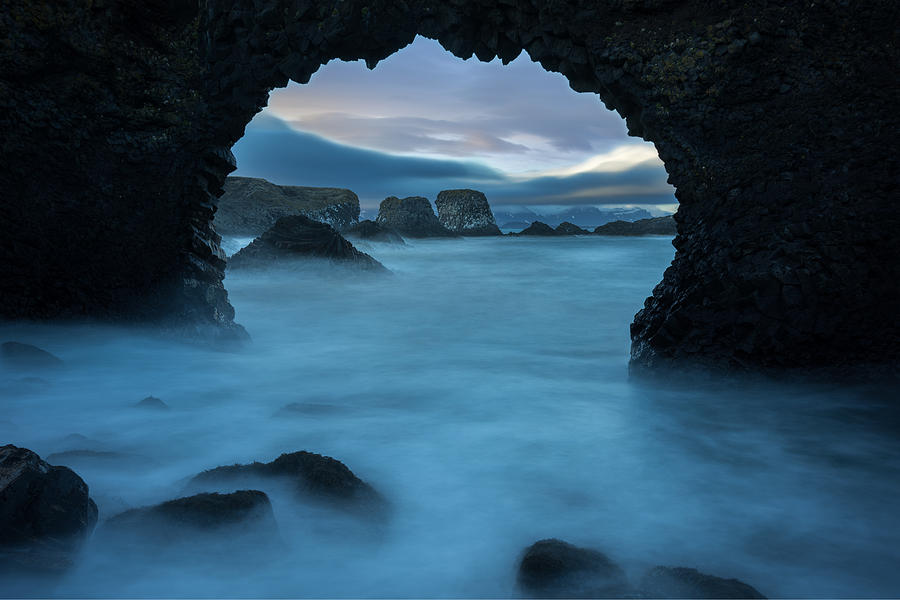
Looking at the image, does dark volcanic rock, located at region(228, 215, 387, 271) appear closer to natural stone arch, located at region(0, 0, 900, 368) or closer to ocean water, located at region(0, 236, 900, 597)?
ocean water, located at region(0, 236, 900, 597)

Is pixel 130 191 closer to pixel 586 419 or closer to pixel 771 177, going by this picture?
pixel 586 419

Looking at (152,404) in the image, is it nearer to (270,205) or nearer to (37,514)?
(37,514)

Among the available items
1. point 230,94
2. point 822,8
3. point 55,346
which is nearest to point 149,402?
point 55,346

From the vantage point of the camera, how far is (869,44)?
4523 mm

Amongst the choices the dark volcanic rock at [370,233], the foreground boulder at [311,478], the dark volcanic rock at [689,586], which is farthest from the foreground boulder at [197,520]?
the dark volcanic rock at [370,233]

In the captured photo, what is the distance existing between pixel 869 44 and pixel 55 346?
907 centimetres

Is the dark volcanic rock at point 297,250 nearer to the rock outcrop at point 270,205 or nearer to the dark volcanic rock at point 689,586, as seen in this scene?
the dark volcanic rock at point 689,586

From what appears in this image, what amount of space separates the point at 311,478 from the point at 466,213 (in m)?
65.9

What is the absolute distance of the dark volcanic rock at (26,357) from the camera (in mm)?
5625

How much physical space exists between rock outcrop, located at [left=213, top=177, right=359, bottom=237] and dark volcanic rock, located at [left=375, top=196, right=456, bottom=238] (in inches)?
163

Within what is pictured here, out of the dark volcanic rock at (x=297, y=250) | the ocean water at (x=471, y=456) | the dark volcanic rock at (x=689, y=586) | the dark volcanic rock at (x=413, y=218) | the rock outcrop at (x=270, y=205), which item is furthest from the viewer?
the dark volcanic rock at (x=413, y=218)

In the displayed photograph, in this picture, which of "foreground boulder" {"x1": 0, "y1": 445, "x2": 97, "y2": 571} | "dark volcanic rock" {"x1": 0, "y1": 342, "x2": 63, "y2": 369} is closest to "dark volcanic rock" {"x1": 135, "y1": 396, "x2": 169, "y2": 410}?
"dark volcanic rock" {"x1": 0, "y1": 342, "x2": 63, "y2": 369}

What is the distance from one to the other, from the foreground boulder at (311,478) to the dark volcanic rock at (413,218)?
53317mm

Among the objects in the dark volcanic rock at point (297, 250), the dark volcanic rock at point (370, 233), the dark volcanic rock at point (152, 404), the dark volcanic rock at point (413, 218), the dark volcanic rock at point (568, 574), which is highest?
the dark volcanic rock at point (413, 218)
